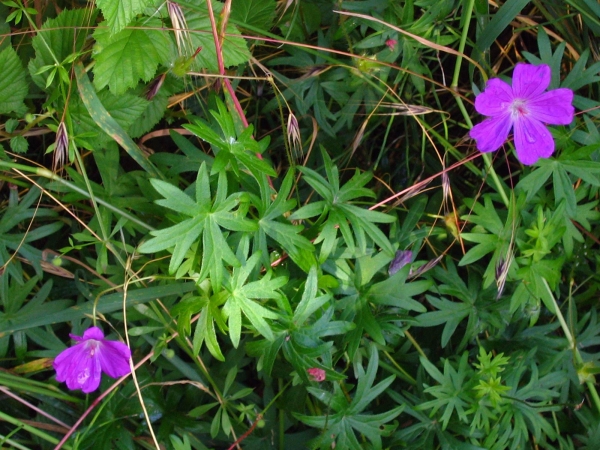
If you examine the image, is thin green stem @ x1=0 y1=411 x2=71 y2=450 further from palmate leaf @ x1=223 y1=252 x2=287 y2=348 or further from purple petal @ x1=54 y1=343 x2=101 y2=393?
palmate leaf @ x1=223 y1=252 x2=287 y2=348

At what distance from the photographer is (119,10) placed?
4.38 feet

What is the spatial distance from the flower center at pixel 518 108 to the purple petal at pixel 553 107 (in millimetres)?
13

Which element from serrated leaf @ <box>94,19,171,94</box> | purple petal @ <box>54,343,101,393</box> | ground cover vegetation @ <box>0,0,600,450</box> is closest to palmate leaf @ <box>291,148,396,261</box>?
ground cover vegetation @ <box>0,0,600,450</box>

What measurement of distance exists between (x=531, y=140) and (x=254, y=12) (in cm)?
89

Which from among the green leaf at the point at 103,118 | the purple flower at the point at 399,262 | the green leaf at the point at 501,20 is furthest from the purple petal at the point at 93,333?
the green leaf at the point at 501,20

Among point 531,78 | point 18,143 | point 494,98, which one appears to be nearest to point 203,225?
point 18,143

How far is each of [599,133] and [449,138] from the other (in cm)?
46

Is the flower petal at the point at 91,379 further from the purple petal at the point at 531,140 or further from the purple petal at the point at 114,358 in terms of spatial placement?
the purple petal at the point at 531,140

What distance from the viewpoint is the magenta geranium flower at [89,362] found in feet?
5.16

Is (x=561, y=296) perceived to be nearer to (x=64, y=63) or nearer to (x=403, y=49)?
(x=403, y=49)

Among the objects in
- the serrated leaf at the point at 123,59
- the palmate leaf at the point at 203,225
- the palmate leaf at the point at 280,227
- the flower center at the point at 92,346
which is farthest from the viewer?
the flower center at the point at 92,346

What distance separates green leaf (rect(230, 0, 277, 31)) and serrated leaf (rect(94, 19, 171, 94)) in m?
0.29

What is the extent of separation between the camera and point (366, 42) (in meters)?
1.69

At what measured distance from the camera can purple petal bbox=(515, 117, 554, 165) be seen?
1.49 metres
